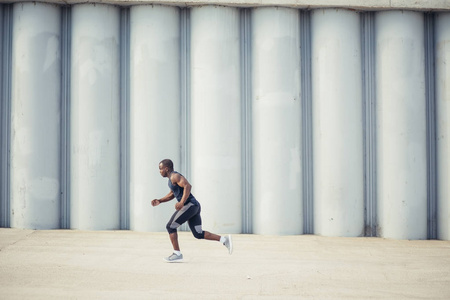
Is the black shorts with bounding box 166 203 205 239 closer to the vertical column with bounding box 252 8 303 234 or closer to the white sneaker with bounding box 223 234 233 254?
the white sneaker with bounding box 223 234 233 254

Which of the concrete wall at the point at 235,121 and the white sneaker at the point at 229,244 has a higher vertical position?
the concrete wall at the point at 235,121

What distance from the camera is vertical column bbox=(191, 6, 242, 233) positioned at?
33.4ft

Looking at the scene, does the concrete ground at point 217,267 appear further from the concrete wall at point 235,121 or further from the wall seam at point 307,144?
the concrete wall at point 235,121

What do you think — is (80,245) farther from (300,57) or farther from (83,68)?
(300,57)

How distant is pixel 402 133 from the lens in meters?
10.1

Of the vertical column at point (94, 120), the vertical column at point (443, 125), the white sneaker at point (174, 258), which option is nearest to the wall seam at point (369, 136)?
the vertical column at point (443, 125)

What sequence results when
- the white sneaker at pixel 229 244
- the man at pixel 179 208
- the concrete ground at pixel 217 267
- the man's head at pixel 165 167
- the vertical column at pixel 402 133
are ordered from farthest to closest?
the vertical column at pixel 402 133, the white sneaker at pixel 229 244, the man's head at pixel 165 167, the man at pixel 179 208, the concrete ground at pixel 217 267

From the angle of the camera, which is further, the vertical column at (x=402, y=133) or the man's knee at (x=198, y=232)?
the vertical column at (x=402, y=133)

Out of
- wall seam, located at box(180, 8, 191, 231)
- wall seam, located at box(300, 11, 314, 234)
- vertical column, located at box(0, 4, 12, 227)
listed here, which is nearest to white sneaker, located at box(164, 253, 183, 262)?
wall seam, located at box(180, 8, 191, 231)

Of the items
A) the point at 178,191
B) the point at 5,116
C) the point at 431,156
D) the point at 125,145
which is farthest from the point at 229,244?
the point at 5,116

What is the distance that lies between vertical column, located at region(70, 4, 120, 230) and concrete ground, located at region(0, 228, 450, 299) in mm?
498

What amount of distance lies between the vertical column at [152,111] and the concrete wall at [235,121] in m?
0.02

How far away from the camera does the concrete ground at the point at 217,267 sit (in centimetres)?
604

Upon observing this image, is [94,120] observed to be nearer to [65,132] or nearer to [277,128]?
[65,132]
